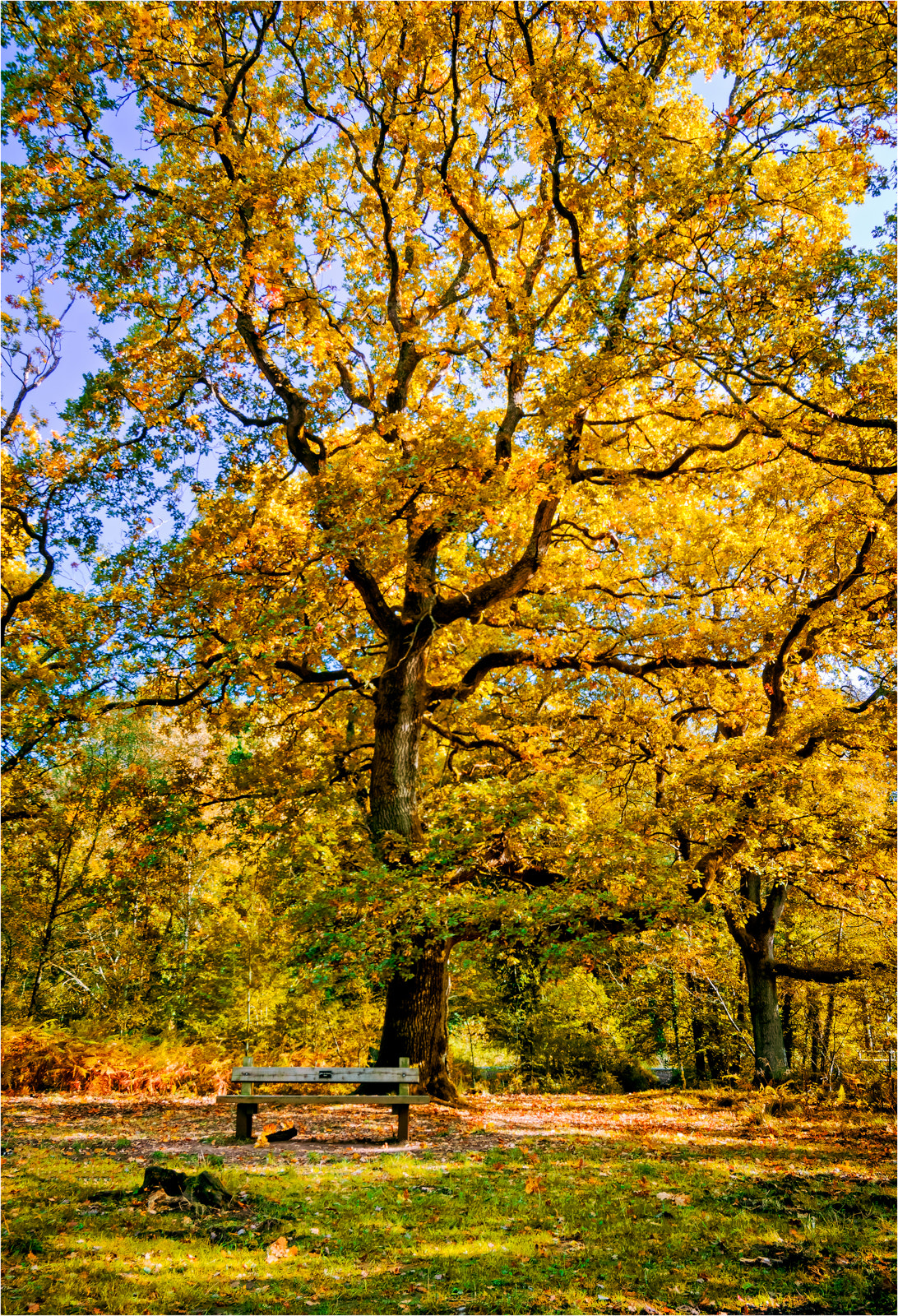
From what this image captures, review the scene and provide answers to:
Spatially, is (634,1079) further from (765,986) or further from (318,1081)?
(318,1081)

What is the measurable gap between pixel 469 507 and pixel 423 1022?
6932 millimetres

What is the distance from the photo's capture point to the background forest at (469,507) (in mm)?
8297

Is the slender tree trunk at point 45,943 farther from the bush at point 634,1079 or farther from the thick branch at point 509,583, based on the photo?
the bush at point 634,1079

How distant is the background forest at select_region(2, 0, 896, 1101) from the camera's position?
8297 mm

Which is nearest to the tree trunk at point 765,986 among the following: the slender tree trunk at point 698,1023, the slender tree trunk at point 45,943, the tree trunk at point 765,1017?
the tree trunk at point 765,1017

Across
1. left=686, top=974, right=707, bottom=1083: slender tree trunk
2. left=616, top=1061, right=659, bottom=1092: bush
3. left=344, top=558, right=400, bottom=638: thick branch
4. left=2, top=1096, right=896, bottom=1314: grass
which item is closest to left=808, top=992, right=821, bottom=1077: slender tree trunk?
left=686, top=974, right=707, bottom=1083: slender tree trunk

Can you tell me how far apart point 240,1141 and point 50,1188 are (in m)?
2.47

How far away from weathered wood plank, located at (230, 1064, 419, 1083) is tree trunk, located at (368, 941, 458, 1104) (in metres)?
2.26

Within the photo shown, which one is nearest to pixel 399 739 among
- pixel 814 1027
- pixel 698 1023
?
pixel 698 1023

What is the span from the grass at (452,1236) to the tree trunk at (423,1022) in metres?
3.00

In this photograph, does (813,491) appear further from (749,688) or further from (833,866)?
(833,866)

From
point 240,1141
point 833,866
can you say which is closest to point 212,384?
point 240,1141

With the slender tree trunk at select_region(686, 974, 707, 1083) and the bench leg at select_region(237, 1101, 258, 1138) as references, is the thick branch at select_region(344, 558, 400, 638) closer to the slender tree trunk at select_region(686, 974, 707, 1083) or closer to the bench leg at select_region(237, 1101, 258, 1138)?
the bench leg at select_region(237, 1101, 258, 1138)

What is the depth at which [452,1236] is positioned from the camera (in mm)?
4629
